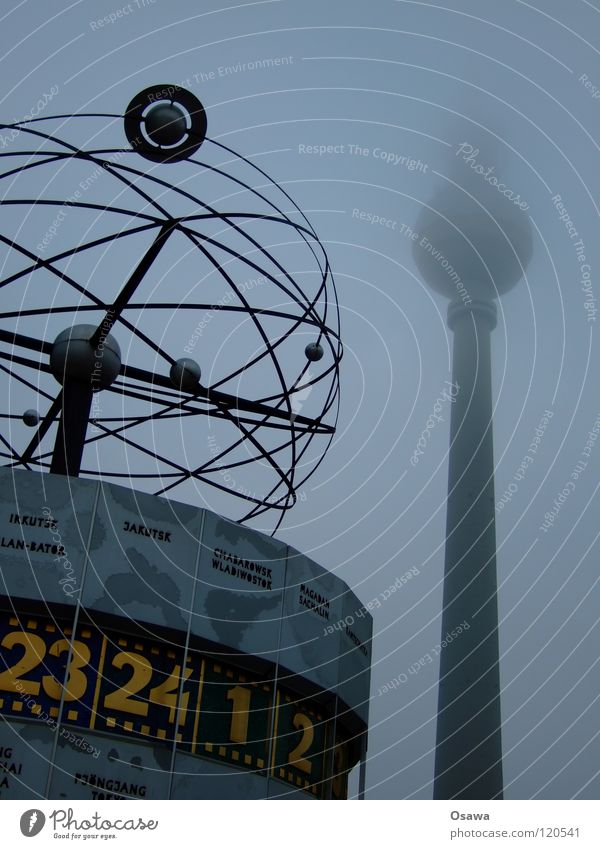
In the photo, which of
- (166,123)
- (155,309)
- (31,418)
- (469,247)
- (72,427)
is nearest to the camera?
(166,123)

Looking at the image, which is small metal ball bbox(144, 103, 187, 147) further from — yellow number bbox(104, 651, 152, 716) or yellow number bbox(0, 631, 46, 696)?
yellow number bbox(104, 651, 152, 716)

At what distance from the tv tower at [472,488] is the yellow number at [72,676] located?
145 ft

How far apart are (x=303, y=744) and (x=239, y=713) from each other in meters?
1.43

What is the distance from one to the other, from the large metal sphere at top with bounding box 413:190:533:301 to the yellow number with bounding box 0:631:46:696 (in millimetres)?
68838

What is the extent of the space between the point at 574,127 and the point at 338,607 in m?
69.0

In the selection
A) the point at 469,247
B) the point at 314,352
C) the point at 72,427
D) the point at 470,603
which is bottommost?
the point at 72,427

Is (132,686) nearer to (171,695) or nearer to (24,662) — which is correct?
(171,695)

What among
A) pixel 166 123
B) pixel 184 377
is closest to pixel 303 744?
pixel 184 377

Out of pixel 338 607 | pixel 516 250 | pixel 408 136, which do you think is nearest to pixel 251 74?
pixel 408 136

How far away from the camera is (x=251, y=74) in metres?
63.8

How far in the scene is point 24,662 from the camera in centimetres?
1501

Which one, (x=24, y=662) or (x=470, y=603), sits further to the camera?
(x=470, y=603)

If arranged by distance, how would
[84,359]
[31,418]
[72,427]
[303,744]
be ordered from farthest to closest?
[31,418] < [72,427] < [84,359] < [303,744]
